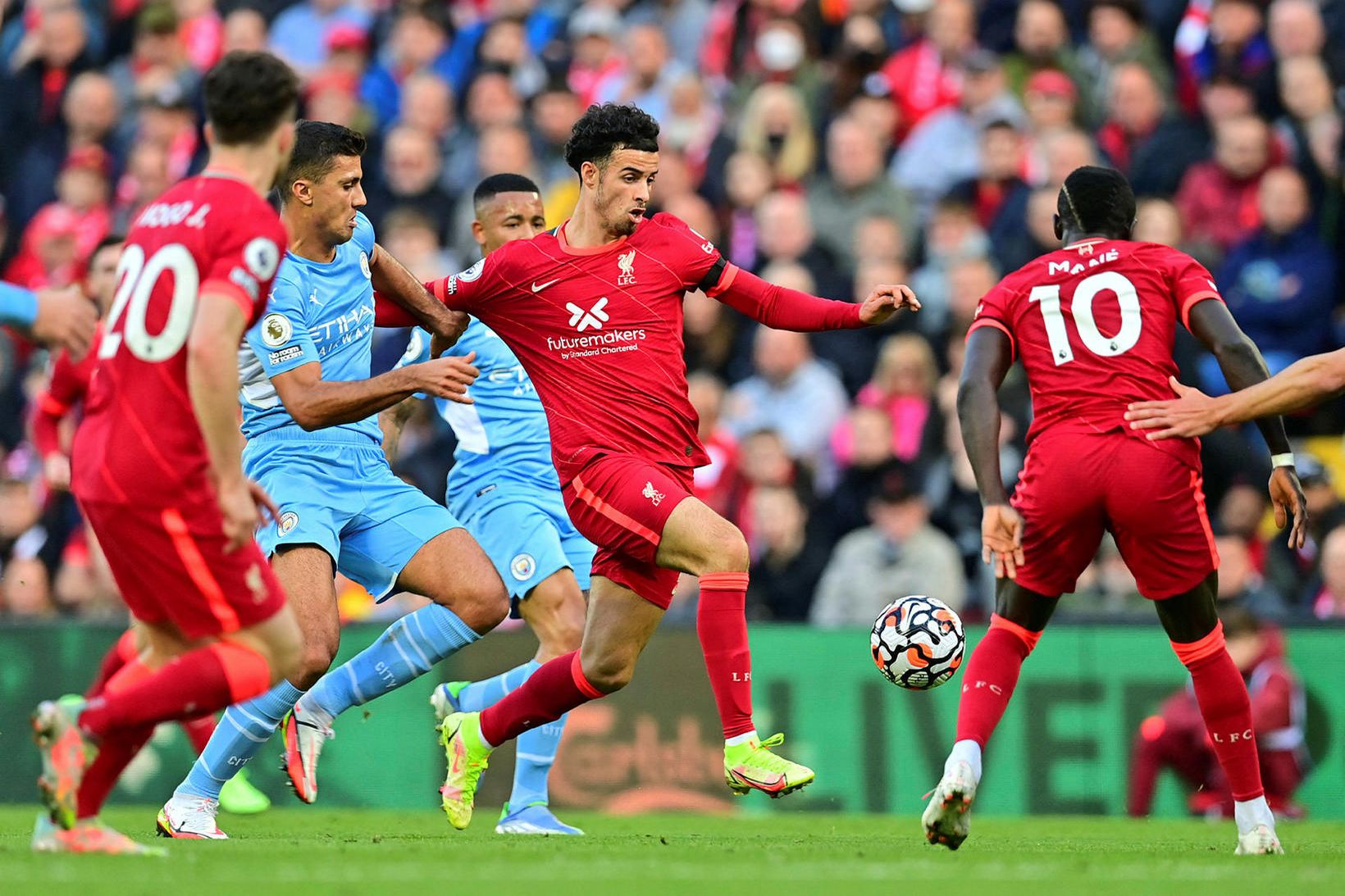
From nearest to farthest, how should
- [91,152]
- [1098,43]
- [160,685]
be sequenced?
[160,685]
[1098,43]
[91,152]

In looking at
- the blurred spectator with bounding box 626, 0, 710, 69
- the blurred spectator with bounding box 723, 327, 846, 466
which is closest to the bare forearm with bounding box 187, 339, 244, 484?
the blurred spectator with bounding box 723, 327, 846, 466

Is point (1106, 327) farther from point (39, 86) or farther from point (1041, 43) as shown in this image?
point (39, 86)

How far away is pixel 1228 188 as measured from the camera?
12656 mm

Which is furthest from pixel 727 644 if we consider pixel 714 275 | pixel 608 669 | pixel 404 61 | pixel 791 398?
pixel 404 61

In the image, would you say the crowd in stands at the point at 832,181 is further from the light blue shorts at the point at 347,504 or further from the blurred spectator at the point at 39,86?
the light blue shorts at the point at 347,504

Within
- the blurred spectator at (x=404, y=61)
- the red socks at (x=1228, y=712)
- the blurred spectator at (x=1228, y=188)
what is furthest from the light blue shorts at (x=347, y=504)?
the blurred spectator at (x=404, y=61)

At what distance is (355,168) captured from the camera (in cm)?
820

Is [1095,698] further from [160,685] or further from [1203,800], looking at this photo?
[160,685]

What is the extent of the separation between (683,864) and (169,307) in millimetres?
2556

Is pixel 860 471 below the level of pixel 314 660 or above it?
above

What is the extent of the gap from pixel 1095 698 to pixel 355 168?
541cm

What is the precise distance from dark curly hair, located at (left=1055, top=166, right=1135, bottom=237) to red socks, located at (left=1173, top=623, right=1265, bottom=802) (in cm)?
160

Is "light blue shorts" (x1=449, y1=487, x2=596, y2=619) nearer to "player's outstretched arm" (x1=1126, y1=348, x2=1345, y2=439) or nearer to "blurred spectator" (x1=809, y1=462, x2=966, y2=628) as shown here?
"blurred spectator" (x1=809, y1=462, x2=966, y2=628)

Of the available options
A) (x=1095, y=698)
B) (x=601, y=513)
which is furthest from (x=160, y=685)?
(x=1095, y=698)
